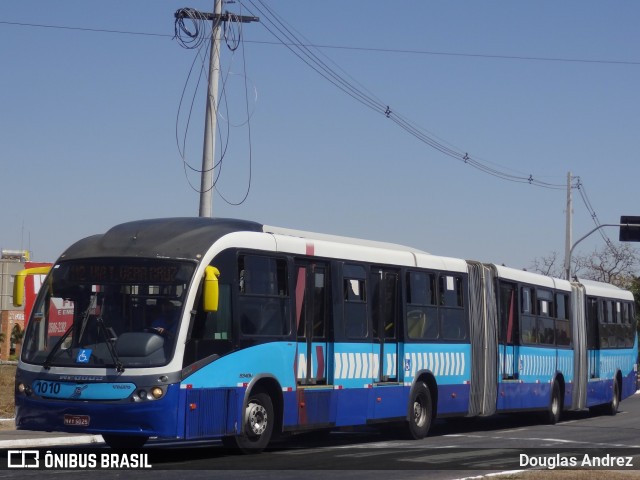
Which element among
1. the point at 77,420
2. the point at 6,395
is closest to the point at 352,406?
the point at 77,420

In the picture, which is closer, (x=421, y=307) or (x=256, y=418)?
(x=256, y=418)

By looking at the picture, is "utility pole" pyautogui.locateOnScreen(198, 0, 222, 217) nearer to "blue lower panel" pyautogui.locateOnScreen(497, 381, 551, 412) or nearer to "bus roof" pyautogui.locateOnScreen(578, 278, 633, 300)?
"blue lower panel" pyautogui.locateOnScreen(497, 381, 551, 412)

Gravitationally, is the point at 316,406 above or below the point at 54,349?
below

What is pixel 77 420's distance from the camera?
14.4 m

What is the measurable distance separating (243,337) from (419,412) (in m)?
6.02

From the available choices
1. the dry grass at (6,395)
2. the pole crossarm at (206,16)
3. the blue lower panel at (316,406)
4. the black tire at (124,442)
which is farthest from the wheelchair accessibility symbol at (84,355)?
the pole crossarm at (206,16)

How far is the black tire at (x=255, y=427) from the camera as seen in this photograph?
51.4ft

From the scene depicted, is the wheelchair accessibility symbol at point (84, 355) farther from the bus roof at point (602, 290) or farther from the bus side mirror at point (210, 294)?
the bus roof at point (602, 290)

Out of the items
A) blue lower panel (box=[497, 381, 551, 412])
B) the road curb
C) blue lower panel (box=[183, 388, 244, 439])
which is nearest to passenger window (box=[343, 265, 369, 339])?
blue lower panel (box=[183, 388, 244, 439])

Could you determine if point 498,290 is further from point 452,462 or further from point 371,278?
point 452,462

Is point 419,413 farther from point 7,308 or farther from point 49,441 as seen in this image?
point 7,308

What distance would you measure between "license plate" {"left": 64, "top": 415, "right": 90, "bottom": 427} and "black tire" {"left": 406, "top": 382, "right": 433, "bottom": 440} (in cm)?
739

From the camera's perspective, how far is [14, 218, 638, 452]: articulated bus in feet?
47.5

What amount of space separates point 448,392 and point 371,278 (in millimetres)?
3533
